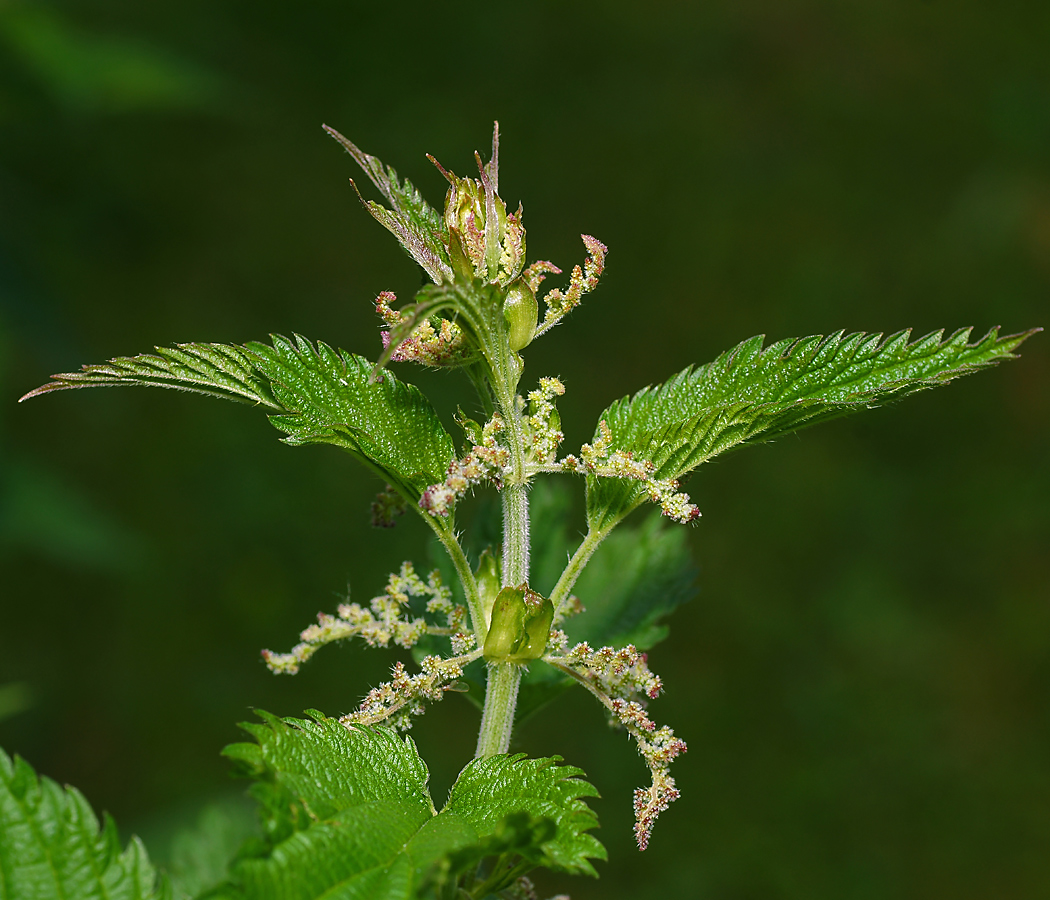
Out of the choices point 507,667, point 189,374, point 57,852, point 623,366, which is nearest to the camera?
point 57,852

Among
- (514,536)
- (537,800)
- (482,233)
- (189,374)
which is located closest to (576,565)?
(514,536)

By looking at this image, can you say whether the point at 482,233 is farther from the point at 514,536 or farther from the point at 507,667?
the point at 507,667

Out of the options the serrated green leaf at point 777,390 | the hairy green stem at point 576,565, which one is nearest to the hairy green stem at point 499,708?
the hairy green stem at point 576,565

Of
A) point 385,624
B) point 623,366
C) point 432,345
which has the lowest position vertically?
point 385,624

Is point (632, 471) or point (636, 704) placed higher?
point (632, 471)

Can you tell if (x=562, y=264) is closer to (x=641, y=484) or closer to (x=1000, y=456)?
(x=1000, y=456)

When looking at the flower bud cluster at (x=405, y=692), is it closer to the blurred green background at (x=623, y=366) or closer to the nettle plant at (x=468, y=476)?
the nettle plant at (x=468, y=476)

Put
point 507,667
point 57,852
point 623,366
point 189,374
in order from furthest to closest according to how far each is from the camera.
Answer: point 623,366 < point 507,667 < point 189,374 < point 57,852
